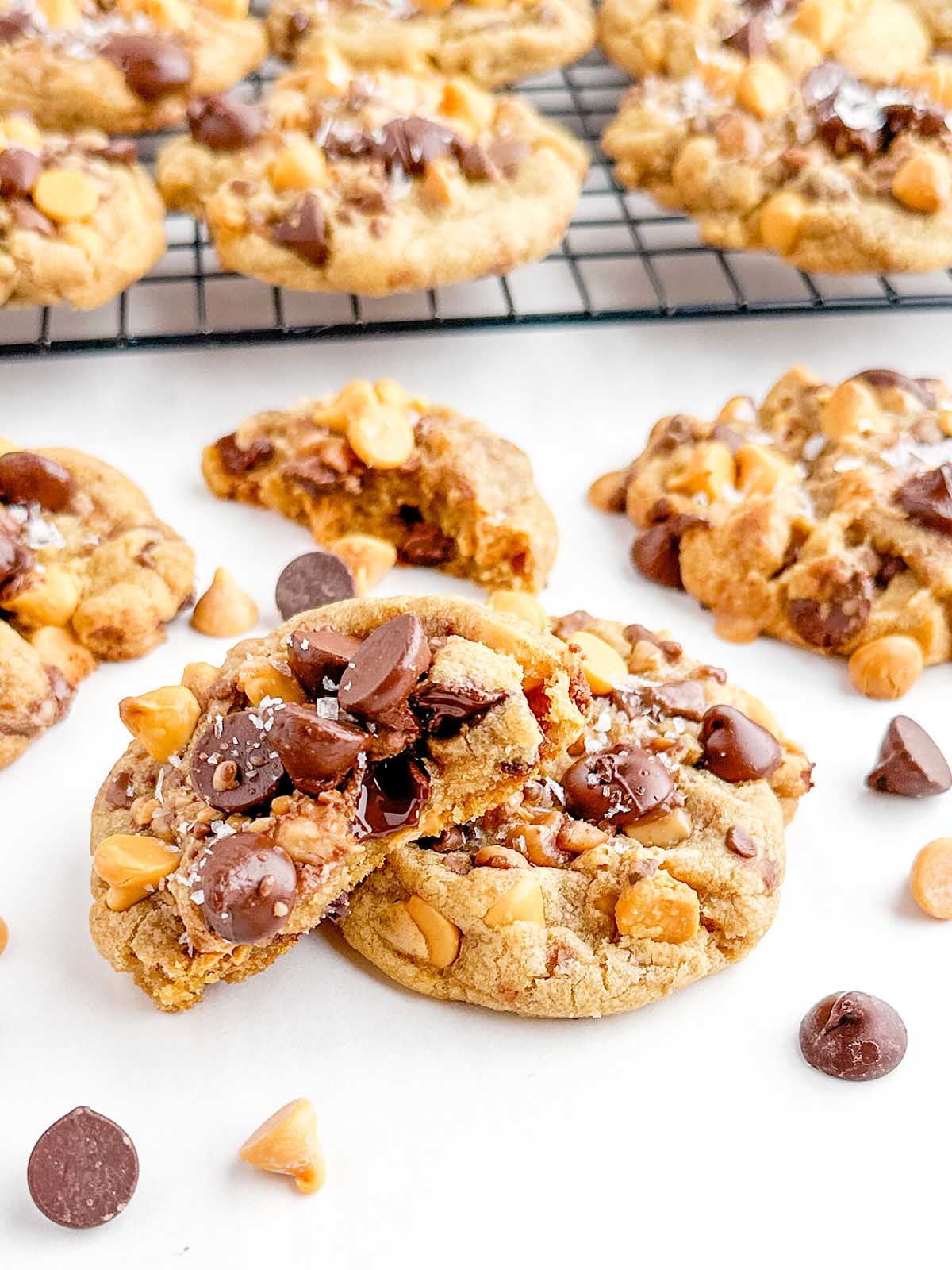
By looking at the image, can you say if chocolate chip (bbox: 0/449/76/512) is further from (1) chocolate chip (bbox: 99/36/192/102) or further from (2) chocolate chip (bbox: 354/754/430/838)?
(1) chocolate chip (bbox: 99/36/192/102)

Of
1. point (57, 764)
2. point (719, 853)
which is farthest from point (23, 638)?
point (719, 853)

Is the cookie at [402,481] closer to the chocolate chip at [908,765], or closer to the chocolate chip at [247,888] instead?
the chocolate chip at [908,765]

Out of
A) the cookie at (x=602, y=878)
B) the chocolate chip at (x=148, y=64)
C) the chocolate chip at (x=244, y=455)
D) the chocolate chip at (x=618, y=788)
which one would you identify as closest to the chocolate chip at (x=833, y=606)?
the cookie at (x=602, y=878)

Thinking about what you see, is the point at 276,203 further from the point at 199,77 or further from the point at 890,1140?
the point at 890,1140

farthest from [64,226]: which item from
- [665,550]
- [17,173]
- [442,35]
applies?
[665,550]

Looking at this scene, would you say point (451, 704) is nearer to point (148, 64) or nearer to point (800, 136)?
point (800, 136)

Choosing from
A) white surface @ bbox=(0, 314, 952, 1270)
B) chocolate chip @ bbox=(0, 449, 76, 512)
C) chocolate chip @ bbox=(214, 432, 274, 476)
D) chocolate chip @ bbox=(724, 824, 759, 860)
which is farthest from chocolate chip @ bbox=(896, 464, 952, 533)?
chocolate chip @ bbox=(0, 449, 76, 512)
